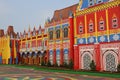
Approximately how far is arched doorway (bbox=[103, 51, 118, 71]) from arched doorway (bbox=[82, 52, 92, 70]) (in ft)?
11.1

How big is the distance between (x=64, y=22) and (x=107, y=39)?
42.7ft

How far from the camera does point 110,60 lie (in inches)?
1340

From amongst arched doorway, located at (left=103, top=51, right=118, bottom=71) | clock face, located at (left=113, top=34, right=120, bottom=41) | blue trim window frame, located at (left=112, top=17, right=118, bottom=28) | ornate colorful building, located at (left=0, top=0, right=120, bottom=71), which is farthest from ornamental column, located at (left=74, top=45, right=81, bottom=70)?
blue trim window frame, located at (left=112, top=17, right=118, bottom=28)

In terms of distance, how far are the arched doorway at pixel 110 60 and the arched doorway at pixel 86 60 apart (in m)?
3.40

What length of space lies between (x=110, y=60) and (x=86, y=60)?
5.25m

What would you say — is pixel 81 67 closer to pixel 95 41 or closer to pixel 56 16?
pixel 95 41

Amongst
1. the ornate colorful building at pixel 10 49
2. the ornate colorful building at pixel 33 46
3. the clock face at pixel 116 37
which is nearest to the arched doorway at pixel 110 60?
the clock face at pixel 116 37

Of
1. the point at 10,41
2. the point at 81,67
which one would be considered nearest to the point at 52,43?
the point at 81,67

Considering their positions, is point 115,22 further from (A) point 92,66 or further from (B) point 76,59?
(B) point 76,59

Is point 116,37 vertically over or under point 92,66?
over

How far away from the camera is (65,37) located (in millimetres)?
45438

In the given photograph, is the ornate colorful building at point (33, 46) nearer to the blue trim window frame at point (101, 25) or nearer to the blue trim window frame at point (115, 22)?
the blue trim window frame at point (101, 25)

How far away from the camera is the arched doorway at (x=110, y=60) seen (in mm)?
33375

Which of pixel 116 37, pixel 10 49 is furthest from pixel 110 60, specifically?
pixel 10 49
